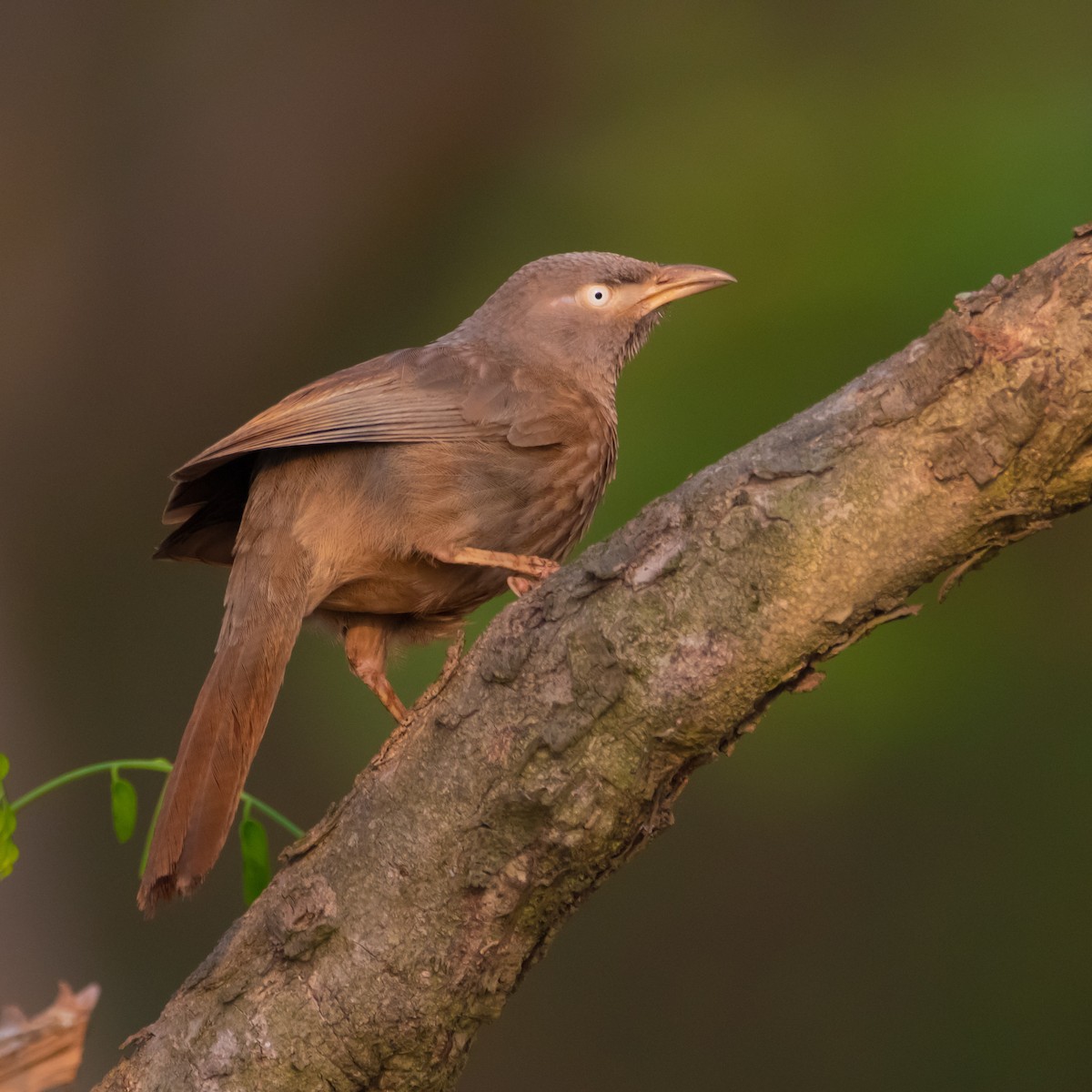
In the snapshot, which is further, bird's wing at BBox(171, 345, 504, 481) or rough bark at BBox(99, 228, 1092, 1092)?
bird's wing at BBox(171, 345, 504, 481)

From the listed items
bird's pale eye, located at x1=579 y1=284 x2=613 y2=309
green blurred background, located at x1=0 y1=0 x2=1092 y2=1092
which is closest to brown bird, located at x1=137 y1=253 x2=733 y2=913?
bird's pale eye, located at x1=579 y1=284 x2=613 y2=309

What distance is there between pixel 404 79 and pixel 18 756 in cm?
365

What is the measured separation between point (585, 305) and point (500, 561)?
1.12 meters

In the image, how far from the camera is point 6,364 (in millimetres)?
6195

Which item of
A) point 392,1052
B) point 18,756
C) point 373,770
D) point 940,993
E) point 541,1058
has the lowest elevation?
point 541,1058

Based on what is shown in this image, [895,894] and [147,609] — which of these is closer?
[895,894]

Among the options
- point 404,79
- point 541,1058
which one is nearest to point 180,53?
point 404,79

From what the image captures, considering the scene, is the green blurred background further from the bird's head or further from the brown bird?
the brown bird

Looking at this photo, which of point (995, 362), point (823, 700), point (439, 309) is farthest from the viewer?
point (439, 309)

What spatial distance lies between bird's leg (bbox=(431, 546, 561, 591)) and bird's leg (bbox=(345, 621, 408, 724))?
1.52ft

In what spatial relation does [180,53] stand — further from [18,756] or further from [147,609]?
[18,756]

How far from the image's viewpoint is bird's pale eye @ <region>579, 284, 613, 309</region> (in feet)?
12.8

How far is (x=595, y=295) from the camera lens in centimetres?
392

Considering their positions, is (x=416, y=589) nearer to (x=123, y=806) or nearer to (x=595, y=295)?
(x=123, y=806)
